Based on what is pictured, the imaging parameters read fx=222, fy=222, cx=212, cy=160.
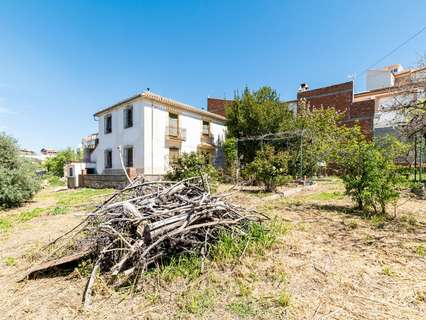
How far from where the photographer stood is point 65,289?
271 cm

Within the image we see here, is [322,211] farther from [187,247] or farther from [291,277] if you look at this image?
[187,247]

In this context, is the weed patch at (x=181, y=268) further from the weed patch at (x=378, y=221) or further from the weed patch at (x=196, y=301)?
the weed patch at (x=378, y=221)

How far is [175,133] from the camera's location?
16719 millimetres

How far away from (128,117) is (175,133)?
362 centimetres

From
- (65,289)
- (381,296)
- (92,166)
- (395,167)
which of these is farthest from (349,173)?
(92,166)

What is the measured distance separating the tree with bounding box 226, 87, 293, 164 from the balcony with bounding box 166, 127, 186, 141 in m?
4.17

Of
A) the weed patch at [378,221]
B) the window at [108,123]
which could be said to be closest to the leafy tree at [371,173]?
the weed patch at [378,221]

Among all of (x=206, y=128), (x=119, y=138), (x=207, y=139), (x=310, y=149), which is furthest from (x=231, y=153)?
(x=119, y=138)

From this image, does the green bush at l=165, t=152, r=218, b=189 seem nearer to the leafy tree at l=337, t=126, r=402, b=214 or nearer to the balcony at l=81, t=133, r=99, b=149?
the leafy tree at l=337, t=126, r=402, b=214

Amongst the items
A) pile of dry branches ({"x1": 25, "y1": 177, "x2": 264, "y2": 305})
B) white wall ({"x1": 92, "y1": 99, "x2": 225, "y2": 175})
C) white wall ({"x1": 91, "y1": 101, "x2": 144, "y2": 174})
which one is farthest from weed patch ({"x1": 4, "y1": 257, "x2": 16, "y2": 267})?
white wall ({"x1": 91, "y1": 101, "x2": 144, "y2": 174})

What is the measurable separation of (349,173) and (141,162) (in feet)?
41.1

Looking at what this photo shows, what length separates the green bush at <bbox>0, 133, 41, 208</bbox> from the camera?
8625mm

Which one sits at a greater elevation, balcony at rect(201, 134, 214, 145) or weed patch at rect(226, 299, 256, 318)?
balcony at rect(201, 134, 214, 145)

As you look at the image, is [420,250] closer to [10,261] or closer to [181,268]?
[181,268]
